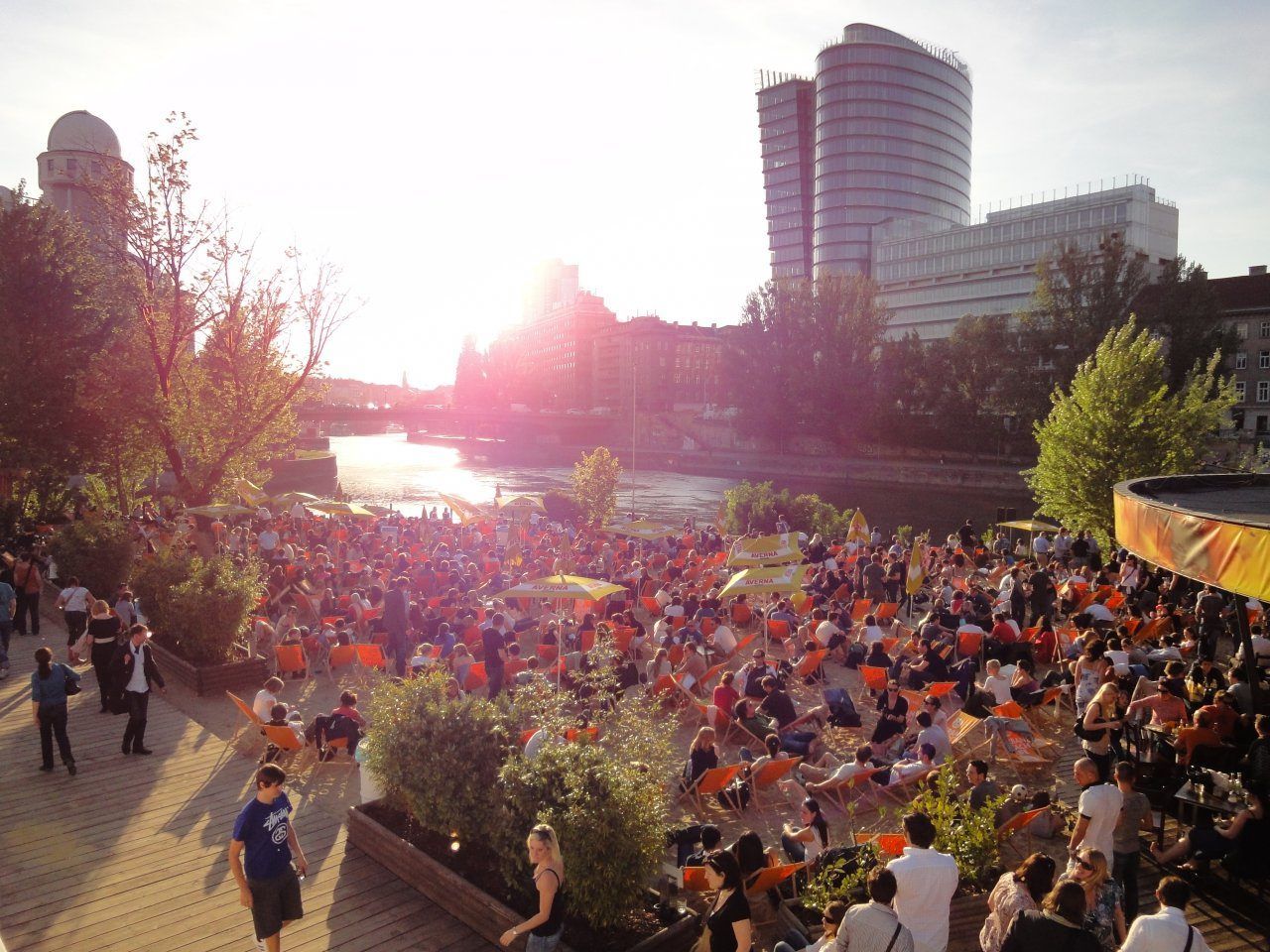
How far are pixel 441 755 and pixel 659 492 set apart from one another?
55.2 m

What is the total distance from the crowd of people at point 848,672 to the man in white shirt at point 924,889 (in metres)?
0.01

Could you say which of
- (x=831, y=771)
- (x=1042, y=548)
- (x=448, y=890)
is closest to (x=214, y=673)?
(x=448, y=890)

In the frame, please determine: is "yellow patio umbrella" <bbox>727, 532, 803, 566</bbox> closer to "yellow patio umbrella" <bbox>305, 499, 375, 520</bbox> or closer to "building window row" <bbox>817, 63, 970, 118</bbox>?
"yellow patio umbrella" <bbox>305, 499, 375, 520</bbox>

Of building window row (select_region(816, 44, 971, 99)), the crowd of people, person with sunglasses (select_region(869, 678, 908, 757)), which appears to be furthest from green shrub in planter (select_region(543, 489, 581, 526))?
building window row (select_region(816, 44, 971, 99))

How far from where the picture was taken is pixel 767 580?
11.4 meters

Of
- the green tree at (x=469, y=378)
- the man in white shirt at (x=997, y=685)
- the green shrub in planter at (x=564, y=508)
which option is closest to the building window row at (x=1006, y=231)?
the green tree at (x=469, y=378)

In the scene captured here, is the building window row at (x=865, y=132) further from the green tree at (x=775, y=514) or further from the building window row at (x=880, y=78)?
the green tree at (x=775, y=514)

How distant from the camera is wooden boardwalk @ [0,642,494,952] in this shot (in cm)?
554

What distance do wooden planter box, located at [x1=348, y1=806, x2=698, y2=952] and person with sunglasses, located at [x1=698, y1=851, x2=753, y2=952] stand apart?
0.70m

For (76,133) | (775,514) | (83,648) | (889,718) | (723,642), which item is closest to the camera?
(889,718)

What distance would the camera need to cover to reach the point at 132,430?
23.6m

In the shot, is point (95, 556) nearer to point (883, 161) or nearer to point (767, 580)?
point (767, 580)

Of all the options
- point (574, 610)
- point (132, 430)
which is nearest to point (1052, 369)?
point (574, 610)

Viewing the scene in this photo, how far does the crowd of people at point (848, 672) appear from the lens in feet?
15.5
